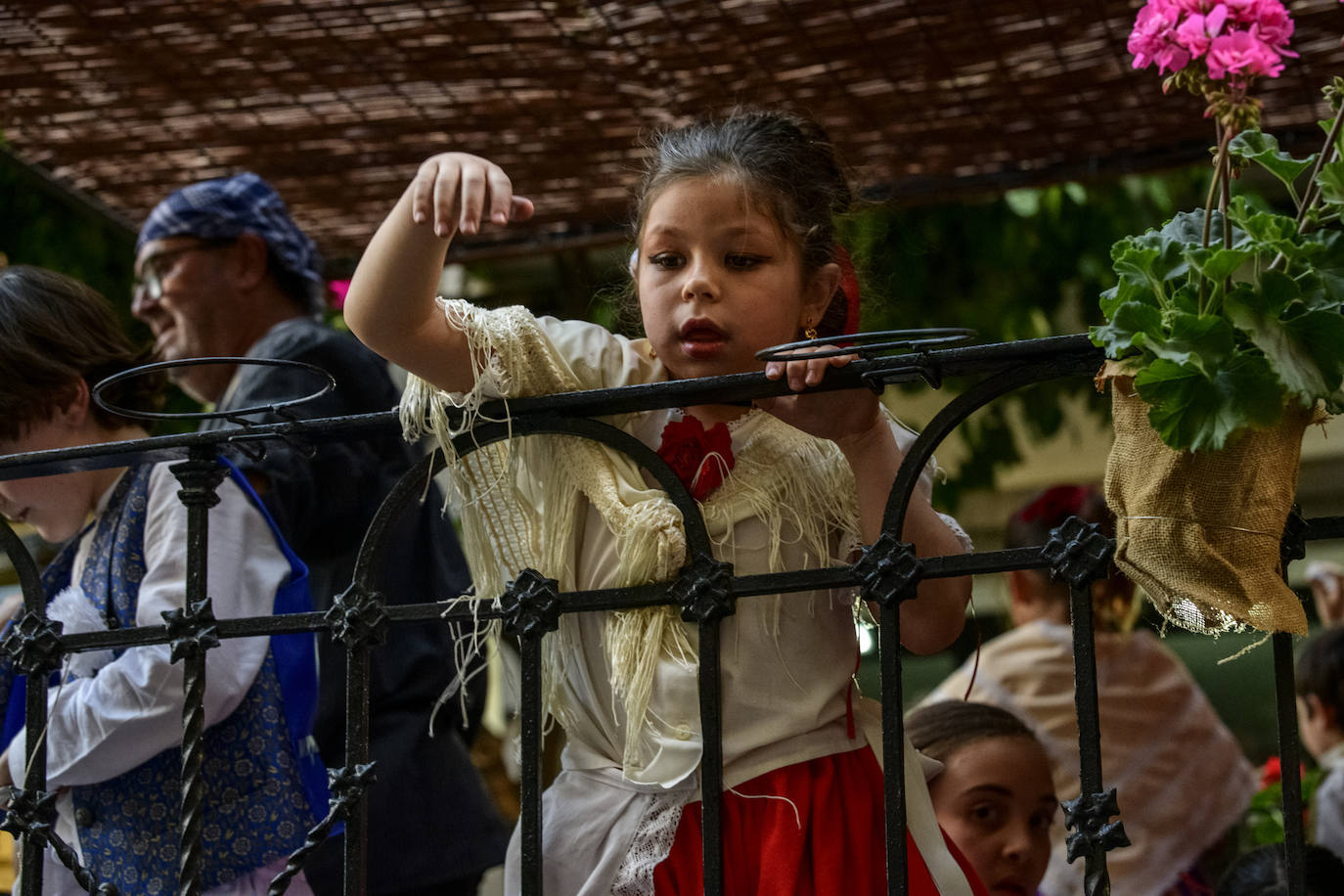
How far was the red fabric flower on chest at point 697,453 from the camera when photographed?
6.51ft

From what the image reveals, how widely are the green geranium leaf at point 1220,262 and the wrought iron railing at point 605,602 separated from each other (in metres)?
0.20

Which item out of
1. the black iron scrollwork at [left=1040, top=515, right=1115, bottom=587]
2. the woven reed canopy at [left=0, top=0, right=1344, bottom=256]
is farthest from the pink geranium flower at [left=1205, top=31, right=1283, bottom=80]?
the woven reed canopy at [left=0, top=0, right=1344, bottom=256]

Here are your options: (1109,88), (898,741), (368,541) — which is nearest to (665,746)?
(898,741)

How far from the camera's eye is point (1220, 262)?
1449 mm

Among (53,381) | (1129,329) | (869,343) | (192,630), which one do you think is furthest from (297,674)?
(1129,329)

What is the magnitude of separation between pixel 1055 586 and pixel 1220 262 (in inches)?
110

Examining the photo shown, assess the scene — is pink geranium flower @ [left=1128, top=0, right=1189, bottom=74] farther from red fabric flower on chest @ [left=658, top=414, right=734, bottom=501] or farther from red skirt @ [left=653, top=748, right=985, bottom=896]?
red skirt @ [left=653, top=748, right=985, bottom=896]

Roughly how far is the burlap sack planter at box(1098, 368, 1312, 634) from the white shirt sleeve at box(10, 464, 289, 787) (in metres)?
1.24

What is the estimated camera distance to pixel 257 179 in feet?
11.0

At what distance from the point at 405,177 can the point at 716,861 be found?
102 inches

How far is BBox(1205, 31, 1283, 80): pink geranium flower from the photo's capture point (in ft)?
4.83

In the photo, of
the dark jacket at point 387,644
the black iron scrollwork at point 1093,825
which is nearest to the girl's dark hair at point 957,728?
the dark jacket at point 387,644

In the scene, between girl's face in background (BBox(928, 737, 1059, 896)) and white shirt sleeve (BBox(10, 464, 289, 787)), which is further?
girl's face in background (BBox(928, 737, 1059, 896))

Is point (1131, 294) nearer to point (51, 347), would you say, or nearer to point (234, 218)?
point (51, 347)
